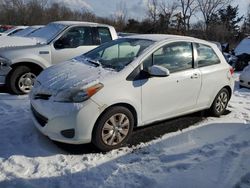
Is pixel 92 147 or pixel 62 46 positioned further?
pixel 62 46

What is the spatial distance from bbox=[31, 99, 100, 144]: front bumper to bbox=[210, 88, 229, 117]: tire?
2.94 meters

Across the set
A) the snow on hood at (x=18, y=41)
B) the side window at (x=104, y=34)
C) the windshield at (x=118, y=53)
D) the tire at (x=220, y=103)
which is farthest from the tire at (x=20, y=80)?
the tire at (x=220, y=103)

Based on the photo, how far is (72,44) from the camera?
8.73 meters

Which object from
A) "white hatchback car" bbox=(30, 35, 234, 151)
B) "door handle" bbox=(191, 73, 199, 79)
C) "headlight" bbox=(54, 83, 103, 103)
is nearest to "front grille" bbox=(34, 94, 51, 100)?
"white hatchback car" bbox=(30, 35, 234, 151)

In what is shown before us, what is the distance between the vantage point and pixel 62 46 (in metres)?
8.59

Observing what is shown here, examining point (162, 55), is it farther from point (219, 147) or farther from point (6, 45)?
point (6, 45)

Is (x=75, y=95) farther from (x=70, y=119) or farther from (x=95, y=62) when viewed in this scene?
(x=95, y=62)

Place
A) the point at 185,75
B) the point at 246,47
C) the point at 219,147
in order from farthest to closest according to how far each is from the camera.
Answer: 1. the point at 246,47
2. the point at 185,75
3. the point at 219,147

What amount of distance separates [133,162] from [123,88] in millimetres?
1048

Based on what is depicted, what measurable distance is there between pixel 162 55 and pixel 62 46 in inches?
139

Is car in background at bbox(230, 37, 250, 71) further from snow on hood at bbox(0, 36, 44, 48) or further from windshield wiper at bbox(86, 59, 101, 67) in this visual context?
windshield wiper at bbox(86, 59, 101, 67)

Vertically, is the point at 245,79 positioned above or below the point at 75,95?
below

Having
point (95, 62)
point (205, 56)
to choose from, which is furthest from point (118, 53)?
point (205, 56)

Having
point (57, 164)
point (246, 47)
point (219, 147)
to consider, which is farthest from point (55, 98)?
point (246, 47)
